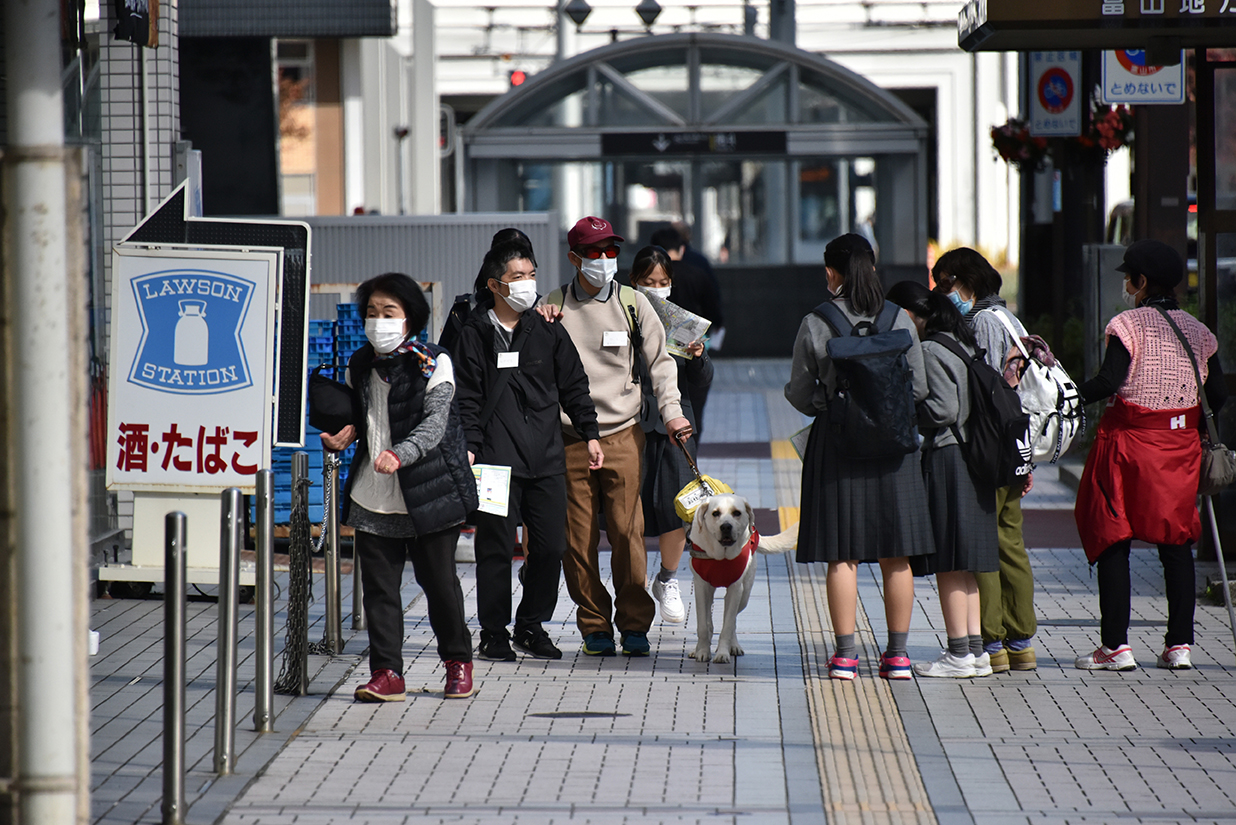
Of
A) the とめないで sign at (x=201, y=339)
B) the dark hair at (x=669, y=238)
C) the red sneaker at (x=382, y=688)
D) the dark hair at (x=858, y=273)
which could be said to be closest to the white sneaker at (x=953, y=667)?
the dark hair at (x=858, y=273)

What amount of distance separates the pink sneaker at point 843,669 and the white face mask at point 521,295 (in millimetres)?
1939

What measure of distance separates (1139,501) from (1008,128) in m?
8.63

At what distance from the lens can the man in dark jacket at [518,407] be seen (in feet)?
22.0

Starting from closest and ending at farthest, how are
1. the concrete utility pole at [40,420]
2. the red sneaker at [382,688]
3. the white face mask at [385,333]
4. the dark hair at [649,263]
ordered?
the concrete utility pole at [40,420] → the white face mask at [385,333] → the red sneaker at [382,688] → the dark hair at [649,263]

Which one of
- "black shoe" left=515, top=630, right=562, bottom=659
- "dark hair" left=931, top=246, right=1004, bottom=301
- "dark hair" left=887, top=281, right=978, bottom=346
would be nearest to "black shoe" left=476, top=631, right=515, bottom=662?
"black shoe" left=515, top=630, right=562, bottom=659

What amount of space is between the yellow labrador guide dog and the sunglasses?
3.70 ft

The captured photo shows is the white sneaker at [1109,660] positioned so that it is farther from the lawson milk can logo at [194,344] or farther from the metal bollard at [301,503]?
the lawson milk can logo at [194,344]

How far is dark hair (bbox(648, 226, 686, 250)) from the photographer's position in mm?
10938

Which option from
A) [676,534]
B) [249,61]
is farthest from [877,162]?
[676,534]

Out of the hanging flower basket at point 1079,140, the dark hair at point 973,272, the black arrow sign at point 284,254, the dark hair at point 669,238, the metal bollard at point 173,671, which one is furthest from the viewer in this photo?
the hanging flower basket at point 1079,140

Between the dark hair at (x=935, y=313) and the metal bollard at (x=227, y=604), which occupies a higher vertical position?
the dark hair at (x=935, y=313)

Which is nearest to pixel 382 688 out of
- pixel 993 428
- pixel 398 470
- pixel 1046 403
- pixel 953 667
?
pixel 398 470

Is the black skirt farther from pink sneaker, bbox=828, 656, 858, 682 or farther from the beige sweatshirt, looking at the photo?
the beige sweatshirt

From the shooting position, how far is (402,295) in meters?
6.02
